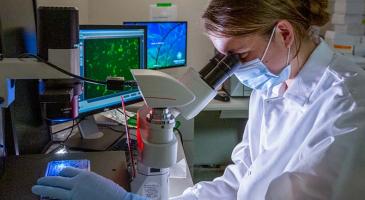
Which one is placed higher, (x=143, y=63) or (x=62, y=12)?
(x=62, y=12)

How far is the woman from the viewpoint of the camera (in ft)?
2.62

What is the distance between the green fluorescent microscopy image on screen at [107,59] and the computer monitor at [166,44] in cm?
49

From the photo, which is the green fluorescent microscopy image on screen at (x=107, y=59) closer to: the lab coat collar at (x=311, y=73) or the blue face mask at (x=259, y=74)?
the blue face mask at (x=259, y=74)

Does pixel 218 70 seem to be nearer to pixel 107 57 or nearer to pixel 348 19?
pixel 107 57

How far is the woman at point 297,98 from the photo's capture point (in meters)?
0.80

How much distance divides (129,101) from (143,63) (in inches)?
7.6

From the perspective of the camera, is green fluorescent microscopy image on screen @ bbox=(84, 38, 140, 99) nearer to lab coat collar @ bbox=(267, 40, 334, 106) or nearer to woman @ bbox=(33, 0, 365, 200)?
woman @ bbox=(33, 0, 365, 200)

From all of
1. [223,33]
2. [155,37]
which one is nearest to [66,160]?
[223,33]

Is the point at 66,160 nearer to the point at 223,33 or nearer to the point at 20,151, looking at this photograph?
the point at 20,151

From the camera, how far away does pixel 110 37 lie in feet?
5.02

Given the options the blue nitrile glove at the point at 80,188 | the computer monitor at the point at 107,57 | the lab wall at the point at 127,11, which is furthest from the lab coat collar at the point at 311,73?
the lab wall at the point at 127,11

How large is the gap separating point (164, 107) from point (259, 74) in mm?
381

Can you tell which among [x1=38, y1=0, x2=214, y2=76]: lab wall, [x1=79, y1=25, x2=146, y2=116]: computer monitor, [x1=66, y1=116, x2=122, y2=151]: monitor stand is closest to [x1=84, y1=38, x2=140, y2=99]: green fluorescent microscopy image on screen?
[x1=79, y1=25, x2=146, y2=116]: computer monitor

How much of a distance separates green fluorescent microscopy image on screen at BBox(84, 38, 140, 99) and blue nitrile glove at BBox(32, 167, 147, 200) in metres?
0.63
